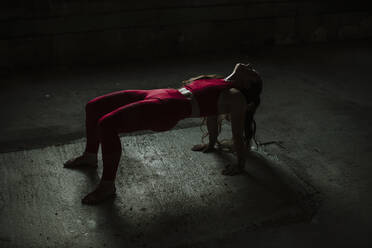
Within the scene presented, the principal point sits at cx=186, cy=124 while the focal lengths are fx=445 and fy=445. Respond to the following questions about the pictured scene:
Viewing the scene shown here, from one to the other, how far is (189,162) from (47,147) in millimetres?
1438

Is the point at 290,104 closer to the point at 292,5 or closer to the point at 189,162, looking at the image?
the point at 189,162

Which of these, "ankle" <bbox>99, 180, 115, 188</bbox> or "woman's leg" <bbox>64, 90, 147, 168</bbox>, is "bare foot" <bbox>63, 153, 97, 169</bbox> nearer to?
"woman's leg" <bbox>64, 90, 147, 168</bbox>

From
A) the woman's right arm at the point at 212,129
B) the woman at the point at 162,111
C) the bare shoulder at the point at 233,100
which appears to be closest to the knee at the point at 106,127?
the woman at the point at 162,111

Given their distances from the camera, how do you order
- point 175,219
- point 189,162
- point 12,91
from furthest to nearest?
point 12,91, point 189,162, point 175,219

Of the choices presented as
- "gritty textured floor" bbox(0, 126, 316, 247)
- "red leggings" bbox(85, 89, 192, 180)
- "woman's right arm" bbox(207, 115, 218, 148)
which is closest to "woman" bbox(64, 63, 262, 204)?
"red leggings" bbox(85, 89, 192, 180)

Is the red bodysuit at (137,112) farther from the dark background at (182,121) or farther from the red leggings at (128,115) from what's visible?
the dark background at (182,121)

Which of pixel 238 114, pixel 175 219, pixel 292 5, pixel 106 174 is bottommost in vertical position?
pixel 175 219

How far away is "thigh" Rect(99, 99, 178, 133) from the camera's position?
340 centimetres

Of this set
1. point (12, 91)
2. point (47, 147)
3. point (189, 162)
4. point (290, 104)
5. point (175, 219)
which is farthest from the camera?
→ point (12, 91)

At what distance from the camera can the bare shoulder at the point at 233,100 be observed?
12.0 ft

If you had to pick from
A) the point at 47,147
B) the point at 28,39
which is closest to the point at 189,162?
the point at 47,147

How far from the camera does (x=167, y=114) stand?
11.6 feet

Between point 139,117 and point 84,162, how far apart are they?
0.86m

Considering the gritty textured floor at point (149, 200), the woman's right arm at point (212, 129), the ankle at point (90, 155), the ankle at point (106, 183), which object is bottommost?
the gritty textured floor at point (149, 200)
